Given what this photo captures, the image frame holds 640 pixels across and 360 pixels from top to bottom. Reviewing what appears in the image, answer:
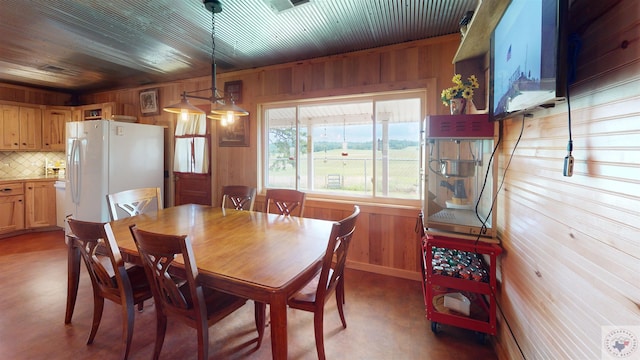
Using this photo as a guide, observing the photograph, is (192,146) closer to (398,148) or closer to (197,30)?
(197,30)

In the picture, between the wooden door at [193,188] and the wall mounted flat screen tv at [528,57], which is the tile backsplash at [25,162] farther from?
the wall mounted flat screen tv at [528,57]

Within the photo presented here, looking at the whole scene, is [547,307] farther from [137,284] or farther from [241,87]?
[241,87]

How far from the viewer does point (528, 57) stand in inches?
43.1

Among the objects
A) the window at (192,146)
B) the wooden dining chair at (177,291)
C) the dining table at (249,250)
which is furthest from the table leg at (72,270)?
the window at (192,146)

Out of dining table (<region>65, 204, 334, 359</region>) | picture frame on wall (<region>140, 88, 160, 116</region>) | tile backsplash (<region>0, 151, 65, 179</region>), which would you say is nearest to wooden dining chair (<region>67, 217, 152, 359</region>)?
dining table (<region>65, 204, 334, 359</region>)

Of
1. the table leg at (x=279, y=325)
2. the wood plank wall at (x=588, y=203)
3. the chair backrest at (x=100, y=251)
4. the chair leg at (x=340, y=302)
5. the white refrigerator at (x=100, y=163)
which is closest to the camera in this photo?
the wood plank wall at (x=588, y=203)

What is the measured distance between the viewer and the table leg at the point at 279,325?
1166 mm

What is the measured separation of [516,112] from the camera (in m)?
1.27

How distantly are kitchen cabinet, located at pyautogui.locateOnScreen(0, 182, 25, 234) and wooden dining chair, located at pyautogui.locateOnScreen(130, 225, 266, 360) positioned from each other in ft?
15.2

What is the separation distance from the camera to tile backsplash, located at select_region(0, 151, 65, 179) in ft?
14.6

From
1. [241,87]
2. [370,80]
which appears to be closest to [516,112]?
[370,80]

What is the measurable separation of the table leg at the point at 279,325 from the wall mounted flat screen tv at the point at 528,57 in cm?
129

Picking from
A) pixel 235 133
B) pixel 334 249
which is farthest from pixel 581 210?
pixel 235 133

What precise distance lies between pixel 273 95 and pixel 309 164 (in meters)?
1.02
